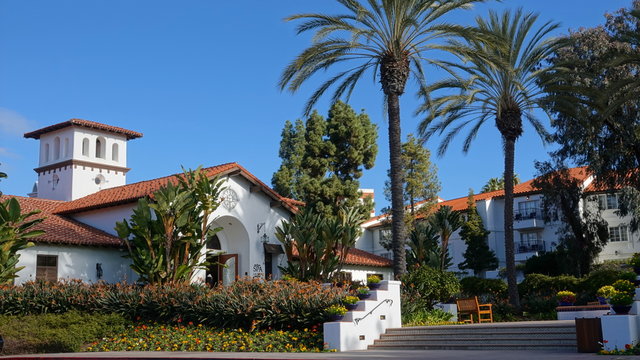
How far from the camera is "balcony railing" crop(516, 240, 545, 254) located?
2302 inches

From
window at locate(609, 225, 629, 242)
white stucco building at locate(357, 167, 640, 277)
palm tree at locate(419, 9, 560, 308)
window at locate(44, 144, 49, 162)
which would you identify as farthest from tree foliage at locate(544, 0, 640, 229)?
window at locate(44, 144, 49, 162)

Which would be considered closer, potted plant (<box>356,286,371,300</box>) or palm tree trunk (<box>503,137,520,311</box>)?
potted plant (<box>356,286,371,300</box>)

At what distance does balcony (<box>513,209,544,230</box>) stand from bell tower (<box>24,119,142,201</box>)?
33649 mm

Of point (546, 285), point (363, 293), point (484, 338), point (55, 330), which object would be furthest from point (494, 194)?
→ point (55, 330)

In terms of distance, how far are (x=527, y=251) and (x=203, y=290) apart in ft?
145

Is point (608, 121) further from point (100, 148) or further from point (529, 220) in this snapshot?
point (100, 148)

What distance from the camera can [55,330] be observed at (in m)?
18.6

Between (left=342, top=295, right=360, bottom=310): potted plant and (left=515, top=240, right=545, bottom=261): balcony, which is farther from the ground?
(left=515, top=240, right=545, bottom=261): balcony

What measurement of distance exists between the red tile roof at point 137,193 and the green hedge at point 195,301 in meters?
6.07

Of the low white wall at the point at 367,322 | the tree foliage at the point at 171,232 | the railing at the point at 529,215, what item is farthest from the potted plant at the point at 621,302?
the railing at the point at 529,215

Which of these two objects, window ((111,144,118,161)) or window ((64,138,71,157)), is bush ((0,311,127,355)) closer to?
window ((64,138,71,157))

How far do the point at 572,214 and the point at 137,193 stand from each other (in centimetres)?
2552

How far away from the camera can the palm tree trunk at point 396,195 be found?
23.2m

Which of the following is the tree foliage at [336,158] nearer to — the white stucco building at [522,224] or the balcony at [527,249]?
the white stucco building at [522,224]
